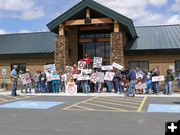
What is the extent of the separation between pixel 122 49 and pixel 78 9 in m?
4.00

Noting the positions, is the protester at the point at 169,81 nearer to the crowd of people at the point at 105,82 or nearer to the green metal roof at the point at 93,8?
the crowd of people at the point at 105,82

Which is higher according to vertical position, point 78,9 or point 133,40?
point 78,9

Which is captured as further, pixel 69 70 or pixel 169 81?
pixel 69 70

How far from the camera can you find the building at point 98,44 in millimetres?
20453

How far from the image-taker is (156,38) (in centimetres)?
2356

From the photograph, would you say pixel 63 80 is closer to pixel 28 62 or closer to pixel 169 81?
pixel 28 62

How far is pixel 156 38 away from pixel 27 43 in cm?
1108

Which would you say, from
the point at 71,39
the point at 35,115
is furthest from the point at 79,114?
the point at 71,39

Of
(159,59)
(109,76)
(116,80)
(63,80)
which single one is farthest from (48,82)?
(159,59)

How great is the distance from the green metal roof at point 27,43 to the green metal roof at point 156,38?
22.4 feet

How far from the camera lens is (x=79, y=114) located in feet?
32.1

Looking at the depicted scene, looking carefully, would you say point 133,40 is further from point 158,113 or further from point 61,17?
point 158,113

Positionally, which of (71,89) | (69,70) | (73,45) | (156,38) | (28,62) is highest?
(156,38)

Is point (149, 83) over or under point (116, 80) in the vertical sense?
under
